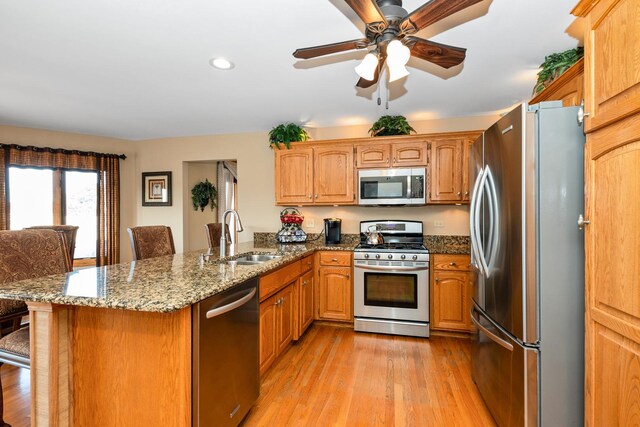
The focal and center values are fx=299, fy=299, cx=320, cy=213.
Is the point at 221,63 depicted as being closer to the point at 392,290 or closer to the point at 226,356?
the point at 226,356

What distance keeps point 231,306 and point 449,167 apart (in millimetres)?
2797

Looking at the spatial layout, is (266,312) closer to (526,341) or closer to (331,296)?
(331,296)

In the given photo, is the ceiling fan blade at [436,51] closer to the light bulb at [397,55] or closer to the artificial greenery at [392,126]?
the light bulb at [397,55]

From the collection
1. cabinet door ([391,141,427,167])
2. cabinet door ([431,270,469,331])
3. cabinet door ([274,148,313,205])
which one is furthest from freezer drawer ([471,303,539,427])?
cabinet door ([274,148,313,205])

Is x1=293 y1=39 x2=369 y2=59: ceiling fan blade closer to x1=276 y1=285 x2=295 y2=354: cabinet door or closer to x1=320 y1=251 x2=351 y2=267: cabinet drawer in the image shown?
x1=276 y1=285 x2=295 y2=354: cabinet door

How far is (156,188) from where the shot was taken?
4.81 meters

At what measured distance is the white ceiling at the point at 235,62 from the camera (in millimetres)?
1758

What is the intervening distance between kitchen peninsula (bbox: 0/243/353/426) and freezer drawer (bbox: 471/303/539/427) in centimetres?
159

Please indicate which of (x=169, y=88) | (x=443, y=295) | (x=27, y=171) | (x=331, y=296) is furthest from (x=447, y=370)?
(x=27, y=171)

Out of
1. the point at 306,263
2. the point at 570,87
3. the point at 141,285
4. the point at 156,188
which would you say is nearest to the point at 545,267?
the point at 570,87

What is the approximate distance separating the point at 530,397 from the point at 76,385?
7.26ft

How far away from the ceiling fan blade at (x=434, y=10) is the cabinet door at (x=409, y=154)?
2.03 metres

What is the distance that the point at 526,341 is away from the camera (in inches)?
59.7

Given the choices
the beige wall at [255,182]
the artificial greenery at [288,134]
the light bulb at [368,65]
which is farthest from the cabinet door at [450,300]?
the artificial greenery at [288,134]
